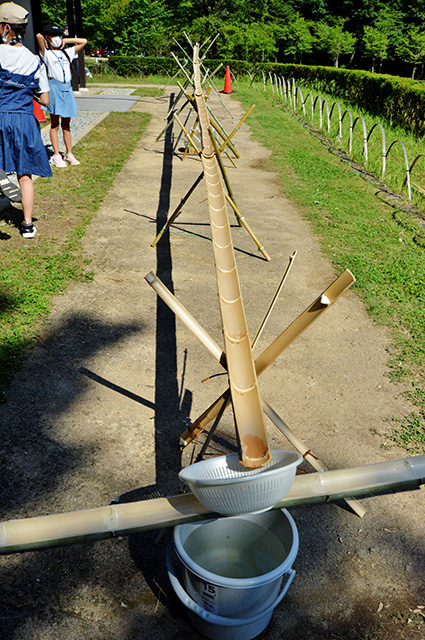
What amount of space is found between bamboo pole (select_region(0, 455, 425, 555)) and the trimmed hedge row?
1161 cm

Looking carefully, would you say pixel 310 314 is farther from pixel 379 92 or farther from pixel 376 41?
pixel 376 41

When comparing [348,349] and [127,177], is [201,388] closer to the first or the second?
[348,349]

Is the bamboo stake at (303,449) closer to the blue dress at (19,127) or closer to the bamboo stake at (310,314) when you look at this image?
the bamboo stake at (310,314)

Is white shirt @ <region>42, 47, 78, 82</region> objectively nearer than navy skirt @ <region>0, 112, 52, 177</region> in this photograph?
No

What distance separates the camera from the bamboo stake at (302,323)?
187 cm

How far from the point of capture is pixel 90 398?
3.27 metres

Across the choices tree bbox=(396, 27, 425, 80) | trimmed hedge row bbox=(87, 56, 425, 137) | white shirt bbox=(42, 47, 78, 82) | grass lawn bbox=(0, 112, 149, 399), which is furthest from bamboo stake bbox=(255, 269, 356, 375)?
tree bbox=(396, 27, 425, 80)

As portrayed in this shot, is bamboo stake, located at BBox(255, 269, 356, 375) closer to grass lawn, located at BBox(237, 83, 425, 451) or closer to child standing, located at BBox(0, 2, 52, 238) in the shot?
grass lawn, located at BBox(237, 83, 425, 451)

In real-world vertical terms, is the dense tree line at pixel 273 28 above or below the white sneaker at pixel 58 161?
above

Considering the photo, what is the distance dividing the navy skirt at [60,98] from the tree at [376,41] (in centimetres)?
3276

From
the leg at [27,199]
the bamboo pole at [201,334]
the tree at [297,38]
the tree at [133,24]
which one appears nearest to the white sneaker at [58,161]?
the leg at [27,199]

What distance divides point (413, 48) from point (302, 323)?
3732cm

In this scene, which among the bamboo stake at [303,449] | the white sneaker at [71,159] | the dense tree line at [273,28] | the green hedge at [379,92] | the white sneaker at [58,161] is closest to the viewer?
the bamboo stake at [303,449]

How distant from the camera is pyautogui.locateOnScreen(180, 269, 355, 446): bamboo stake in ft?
6.14
